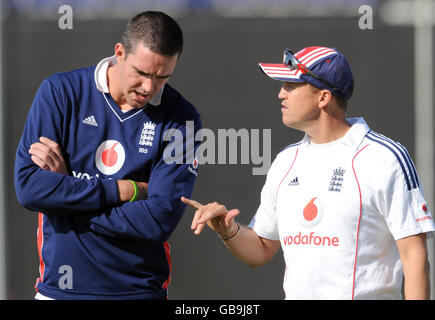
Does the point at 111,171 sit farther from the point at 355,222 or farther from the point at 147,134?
the point at 355,222

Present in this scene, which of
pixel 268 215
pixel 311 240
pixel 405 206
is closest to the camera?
pixel 405 206

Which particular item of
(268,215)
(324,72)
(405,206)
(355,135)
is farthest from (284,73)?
(405,206)

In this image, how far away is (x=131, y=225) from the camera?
8.82 feet

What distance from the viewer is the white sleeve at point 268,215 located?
2.78 metres

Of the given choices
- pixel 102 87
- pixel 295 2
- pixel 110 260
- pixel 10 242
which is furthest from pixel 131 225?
pixel 295 2

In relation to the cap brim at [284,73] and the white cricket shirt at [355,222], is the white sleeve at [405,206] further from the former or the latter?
the cap brim at [284,73]

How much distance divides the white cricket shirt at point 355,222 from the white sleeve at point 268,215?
0.54 ft

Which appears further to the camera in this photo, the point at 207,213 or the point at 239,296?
the point at 239,296

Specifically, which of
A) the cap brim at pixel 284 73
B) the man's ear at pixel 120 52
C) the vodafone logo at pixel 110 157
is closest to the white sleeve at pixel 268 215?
the cap brim at pixel 284 73

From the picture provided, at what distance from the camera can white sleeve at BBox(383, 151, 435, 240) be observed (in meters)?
2.40

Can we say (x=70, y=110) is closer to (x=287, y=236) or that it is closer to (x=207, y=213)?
(x=207, y=213)

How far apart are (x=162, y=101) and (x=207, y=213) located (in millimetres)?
626

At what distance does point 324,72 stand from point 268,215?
653mm

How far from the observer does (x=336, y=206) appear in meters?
2.50
